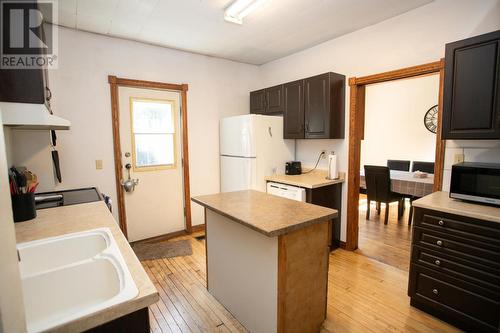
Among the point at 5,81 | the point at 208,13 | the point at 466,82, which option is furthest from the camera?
the point at 208,13

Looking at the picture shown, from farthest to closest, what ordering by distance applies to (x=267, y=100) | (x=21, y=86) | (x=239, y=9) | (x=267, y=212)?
(x=267, y=100)
(x=239, y=9)
(x=267, y=212)
(x=21, y=86)

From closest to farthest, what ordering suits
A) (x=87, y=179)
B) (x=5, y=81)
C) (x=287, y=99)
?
(x=5, y=81), (x=87, y=179), (x=287, y=99)

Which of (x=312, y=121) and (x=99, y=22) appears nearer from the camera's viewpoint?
(x=99, y=22)

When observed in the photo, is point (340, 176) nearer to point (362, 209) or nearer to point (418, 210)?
point (418, 210)

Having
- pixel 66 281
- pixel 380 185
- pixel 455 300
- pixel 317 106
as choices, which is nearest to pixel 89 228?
pixel 66 281

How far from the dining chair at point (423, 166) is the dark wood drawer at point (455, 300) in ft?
11.4

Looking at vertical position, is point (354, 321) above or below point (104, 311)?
below

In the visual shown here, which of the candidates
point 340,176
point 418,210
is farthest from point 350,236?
point 418,210

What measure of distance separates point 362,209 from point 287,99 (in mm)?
2854

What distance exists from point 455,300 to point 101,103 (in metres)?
3.92

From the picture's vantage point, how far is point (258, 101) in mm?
4020

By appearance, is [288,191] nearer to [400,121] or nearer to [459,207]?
[459,207]

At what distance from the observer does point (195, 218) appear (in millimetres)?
3906

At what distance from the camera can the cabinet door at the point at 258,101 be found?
3924mm
